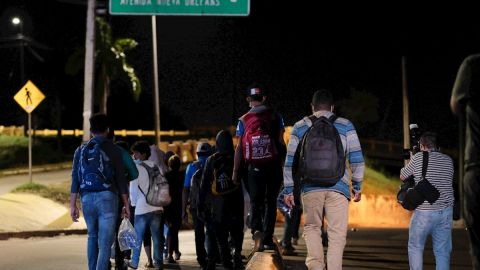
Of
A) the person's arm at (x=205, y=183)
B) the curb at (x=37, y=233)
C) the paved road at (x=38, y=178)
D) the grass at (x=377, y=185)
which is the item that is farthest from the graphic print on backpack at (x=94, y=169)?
the grass at (x=377, y=185)

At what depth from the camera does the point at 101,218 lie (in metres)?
9.34

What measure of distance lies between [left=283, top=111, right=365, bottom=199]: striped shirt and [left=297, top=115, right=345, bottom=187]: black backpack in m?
0.13

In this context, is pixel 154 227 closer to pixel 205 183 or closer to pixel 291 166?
pixel 205 183

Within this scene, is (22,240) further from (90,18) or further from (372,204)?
(372,204)

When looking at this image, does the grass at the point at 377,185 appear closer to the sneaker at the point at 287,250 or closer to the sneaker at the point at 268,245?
the sneaker at the point at 287,250

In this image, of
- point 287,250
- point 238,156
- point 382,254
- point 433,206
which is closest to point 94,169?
point 238,156

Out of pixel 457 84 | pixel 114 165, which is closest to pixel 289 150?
pixel 114 165

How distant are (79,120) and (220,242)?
6261 centimetres

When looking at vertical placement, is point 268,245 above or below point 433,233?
below

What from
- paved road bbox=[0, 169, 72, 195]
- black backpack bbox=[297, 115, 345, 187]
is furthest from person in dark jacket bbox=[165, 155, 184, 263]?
paved road bbox=[0, 169, 72, 195]

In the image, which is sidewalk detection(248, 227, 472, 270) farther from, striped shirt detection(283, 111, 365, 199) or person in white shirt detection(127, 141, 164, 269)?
person in white shirt detection(127, 141, 164, 269)

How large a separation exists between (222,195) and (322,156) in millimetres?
3290

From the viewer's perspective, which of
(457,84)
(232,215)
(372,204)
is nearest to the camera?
(457,84)

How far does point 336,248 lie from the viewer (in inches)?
340
